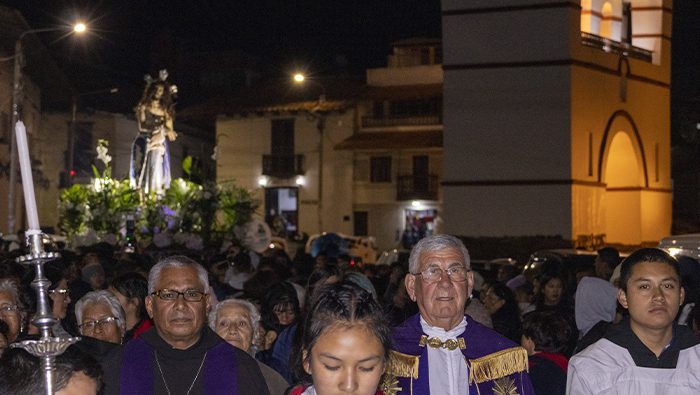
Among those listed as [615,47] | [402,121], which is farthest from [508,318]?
[402,121]

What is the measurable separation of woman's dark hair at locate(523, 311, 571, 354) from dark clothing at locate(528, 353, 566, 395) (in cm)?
17

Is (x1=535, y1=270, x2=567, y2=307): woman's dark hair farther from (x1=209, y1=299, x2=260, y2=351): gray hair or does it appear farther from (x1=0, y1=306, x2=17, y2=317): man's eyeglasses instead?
(x1=0, y1=306, x2=17, y2=317): man's eyeglasses

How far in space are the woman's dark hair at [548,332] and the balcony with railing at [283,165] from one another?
3338cm

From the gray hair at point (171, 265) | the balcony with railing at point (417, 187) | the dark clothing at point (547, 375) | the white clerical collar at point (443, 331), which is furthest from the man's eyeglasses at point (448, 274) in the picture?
the balcony with railing at point (417, 187)

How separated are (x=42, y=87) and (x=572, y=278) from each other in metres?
31.4

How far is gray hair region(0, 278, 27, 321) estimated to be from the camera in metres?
4.79

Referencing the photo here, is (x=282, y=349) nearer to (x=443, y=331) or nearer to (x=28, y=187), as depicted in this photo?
(x=443, y=331)

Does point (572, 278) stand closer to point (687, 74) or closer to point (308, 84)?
point (687, 74)

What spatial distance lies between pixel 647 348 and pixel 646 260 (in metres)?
0.41

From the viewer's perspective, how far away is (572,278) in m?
9.06

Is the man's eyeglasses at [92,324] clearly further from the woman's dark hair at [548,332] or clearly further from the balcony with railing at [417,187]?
the balcony with railing at [417,187]

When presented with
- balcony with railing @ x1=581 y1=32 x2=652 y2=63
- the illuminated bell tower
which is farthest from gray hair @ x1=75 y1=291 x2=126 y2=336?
balcony with railing @ x1=581 y1=32 x2=652 y2=63

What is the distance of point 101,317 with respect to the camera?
198 inches

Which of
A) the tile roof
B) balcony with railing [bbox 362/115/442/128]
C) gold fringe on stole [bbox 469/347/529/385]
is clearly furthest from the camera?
balcony with railing [bbox 362/115/442/128]
